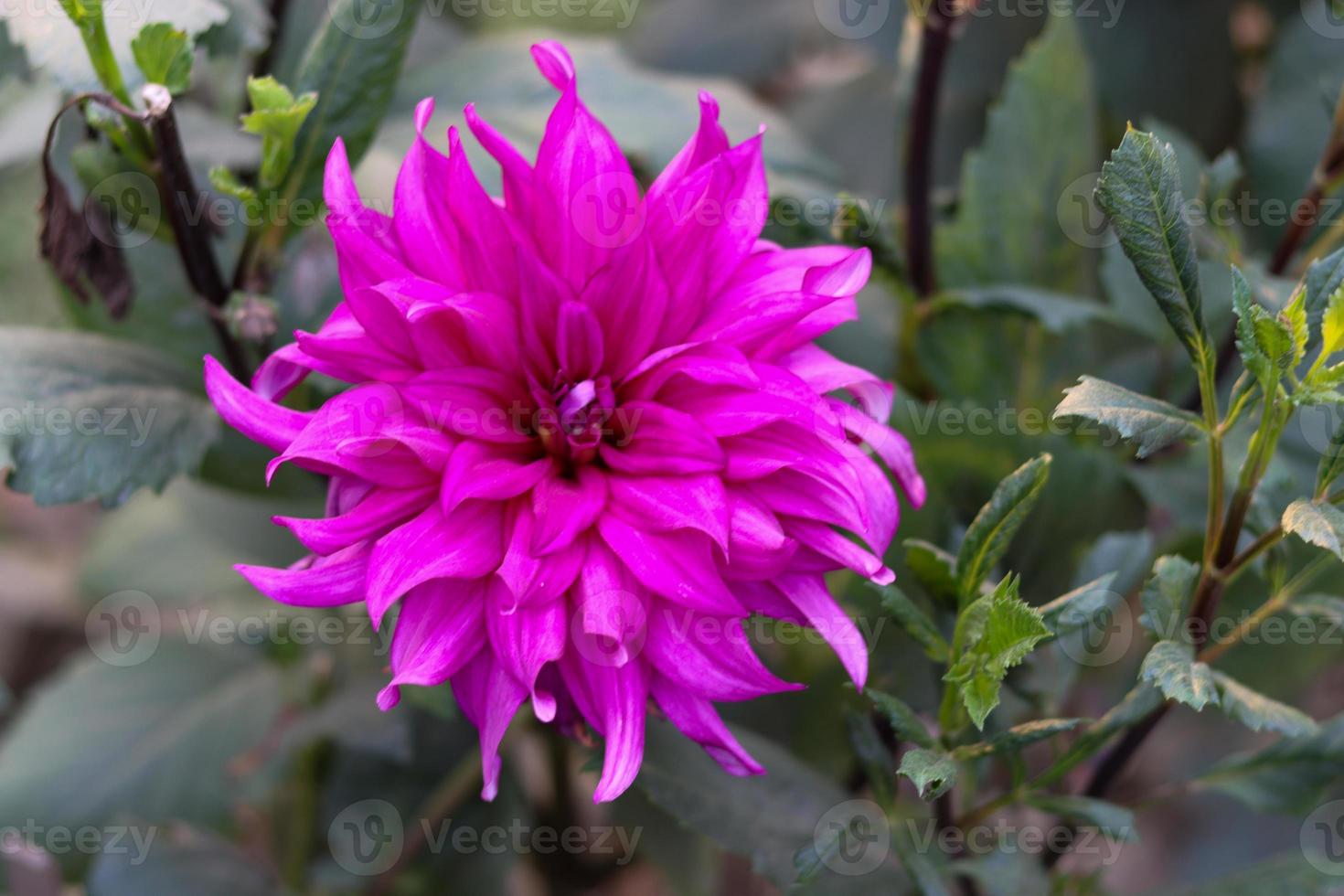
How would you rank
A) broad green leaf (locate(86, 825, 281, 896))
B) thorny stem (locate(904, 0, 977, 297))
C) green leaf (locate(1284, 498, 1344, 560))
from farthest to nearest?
1. broad green leaf (locate(86, 825, 281, 896))
2. thorny stem (locate(904, 0, 977, 297))
3. green leaf (locate(1284, 498, 1344, 560))

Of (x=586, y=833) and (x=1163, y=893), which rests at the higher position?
(x=1163, y=893)

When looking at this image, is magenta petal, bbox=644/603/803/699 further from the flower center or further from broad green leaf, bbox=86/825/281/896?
broad green leaf, bbox=86/825/281/896

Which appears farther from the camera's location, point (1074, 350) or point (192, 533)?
point (192, 533)

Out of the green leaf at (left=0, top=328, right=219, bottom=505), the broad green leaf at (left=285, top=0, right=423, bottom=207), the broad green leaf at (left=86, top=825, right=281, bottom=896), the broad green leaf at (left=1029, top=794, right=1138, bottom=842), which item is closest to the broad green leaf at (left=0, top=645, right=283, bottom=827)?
the broad green leaf at (left=86, top=825, right=281, bottom=896)

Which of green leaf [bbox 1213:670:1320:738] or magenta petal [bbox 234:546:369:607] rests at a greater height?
magenta petal [bbox 234:546:369:607]

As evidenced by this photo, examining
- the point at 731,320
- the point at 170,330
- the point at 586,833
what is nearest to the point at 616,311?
the point at 731,320

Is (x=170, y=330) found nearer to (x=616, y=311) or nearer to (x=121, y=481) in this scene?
(x=121, y=481)

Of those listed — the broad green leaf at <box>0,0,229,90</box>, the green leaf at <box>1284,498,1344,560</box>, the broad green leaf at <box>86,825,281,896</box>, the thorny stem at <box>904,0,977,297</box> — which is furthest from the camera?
the broad green leaf at <box>86,825,281,896</box>
